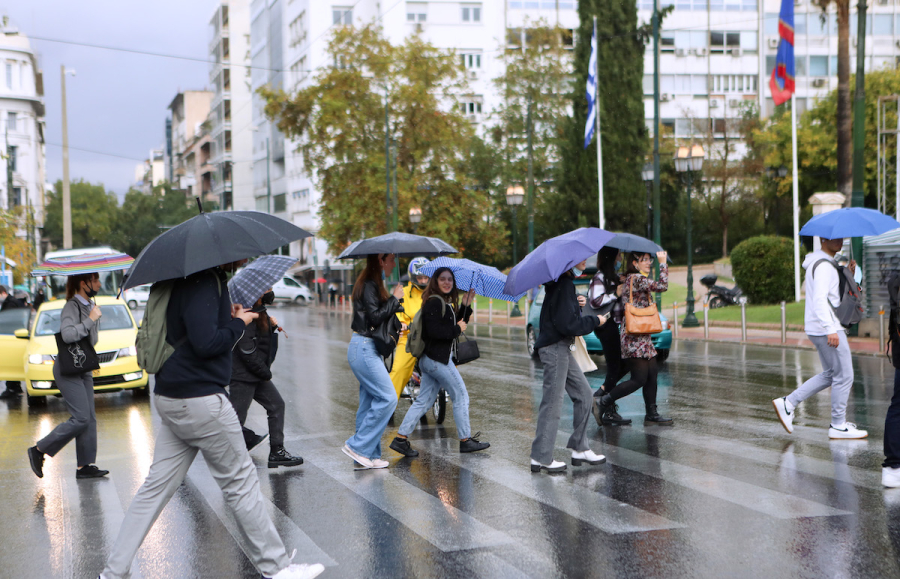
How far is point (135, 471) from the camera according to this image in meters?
8.61

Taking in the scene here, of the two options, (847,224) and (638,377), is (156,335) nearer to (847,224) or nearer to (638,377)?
(638,377)

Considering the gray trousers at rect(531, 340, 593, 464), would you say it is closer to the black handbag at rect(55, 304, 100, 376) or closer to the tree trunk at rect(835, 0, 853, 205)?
the black handbag at rect(55, 304, 100, 376)

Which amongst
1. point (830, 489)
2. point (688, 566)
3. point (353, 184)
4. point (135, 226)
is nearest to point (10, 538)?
point (688, 566)

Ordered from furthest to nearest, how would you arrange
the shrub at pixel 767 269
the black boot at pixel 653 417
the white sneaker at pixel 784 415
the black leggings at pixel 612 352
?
the shrub at pixel 767 269 < the black leggings at pixel 612 352 < the black boot at pixel 653 417 < the white sneaker at pixel 784 415

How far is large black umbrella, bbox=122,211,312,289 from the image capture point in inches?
194

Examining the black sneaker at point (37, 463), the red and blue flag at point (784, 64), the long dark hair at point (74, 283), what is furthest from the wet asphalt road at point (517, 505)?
the red and blue flag at point (784, 64)

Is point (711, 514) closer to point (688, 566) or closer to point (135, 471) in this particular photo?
point (688, 566)

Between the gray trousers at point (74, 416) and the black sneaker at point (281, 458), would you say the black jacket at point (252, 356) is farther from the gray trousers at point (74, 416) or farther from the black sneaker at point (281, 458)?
the gray trousers at point (74, 416)

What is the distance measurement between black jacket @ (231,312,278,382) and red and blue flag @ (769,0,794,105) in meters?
22.1

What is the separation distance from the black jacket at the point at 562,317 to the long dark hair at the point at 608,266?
2032 millimetres

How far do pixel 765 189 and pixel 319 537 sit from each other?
50276mm

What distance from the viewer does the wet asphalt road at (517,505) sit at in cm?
546

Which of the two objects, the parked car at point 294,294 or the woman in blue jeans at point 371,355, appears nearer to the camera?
the woman in blue jeans at point 371,355

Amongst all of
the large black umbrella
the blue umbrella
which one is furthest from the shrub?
the large black umbrella
